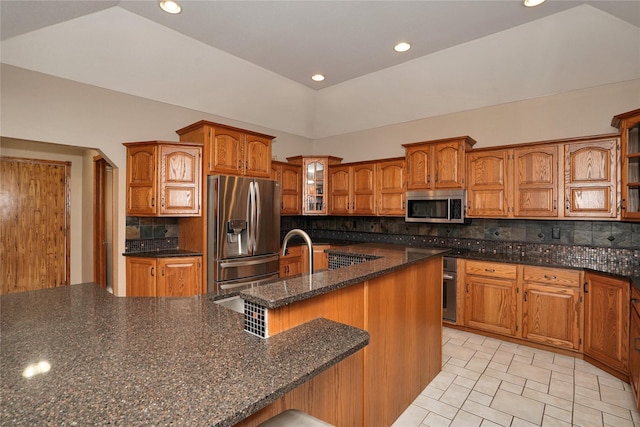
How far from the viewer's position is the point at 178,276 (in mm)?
3521

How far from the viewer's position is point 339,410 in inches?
63.4

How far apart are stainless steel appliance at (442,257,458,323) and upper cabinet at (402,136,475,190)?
0.98 metres

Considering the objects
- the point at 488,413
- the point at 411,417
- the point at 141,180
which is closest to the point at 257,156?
the point at 141,180

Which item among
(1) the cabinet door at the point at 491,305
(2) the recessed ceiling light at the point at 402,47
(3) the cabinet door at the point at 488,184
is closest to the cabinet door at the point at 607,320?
(1) the cabinet door at the point at 491,305

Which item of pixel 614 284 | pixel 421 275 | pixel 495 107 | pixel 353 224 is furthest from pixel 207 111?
pixel 614 284

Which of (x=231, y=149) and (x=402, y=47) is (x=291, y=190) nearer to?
(x=231, y=149)

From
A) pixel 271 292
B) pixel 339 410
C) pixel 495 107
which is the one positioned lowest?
pixel 339 410

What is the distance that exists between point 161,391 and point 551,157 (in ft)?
13.4

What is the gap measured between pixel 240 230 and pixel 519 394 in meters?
3.11

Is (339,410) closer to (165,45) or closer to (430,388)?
(430,388)

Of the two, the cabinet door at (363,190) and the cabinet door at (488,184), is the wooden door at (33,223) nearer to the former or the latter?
the cabinet door at (363,190)

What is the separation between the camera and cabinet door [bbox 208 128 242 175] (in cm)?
366

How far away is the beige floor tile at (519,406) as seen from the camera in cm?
225

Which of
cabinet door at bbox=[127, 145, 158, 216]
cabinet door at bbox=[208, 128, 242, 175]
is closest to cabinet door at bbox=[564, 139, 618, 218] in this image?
cabinet door at bbox=[208, 128, 242, 175]
